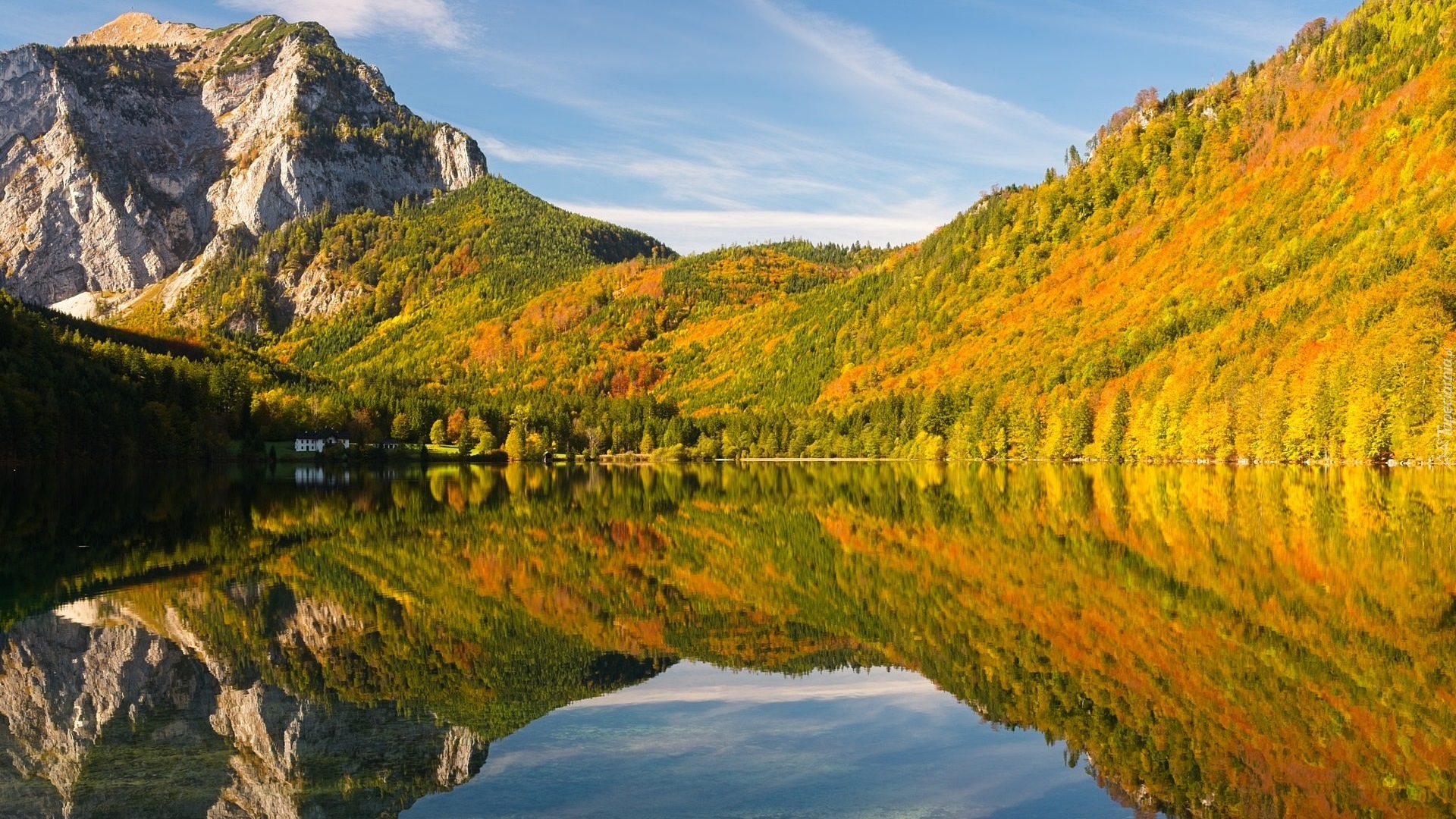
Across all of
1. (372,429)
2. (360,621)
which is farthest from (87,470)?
(360,621)

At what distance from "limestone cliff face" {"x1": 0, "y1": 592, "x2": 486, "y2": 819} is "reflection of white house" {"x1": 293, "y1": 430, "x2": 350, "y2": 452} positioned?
6578 inches

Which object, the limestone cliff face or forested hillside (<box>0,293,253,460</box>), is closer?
the limestone cliff face

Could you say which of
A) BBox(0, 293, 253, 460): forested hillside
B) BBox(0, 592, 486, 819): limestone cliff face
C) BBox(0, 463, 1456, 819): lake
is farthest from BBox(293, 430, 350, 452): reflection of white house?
BBox(0, 592, 486, 819): limestone cliff face

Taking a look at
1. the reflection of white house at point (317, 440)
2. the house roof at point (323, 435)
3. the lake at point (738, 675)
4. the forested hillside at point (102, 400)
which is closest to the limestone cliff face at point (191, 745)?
the lake at point (738, 675)

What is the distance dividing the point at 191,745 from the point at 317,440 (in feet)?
591

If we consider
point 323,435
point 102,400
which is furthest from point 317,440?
point 102,400

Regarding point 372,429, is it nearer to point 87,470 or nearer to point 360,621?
point 87,470

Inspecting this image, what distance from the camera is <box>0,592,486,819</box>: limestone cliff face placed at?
1374cm

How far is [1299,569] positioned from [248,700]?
2568 centimetres

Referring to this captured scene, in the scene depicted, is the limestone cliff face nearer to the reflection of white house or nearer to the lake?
the lake

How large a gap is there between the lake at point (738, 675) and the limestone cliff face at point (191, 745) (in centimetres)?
6

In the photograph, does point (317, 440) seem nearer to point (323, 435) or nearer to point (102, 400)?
point (323, 435)

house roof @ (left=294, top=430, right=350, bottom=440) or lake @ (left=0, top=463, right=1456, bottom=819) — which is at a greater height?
house roof @ (left=294, top=430, right=350, bottom=440)

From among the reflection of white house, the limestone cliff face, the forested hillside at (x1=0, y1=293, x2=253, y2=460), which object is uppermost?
the forested hillside at (x1=0, y1=293, x2=253, y2=460)
